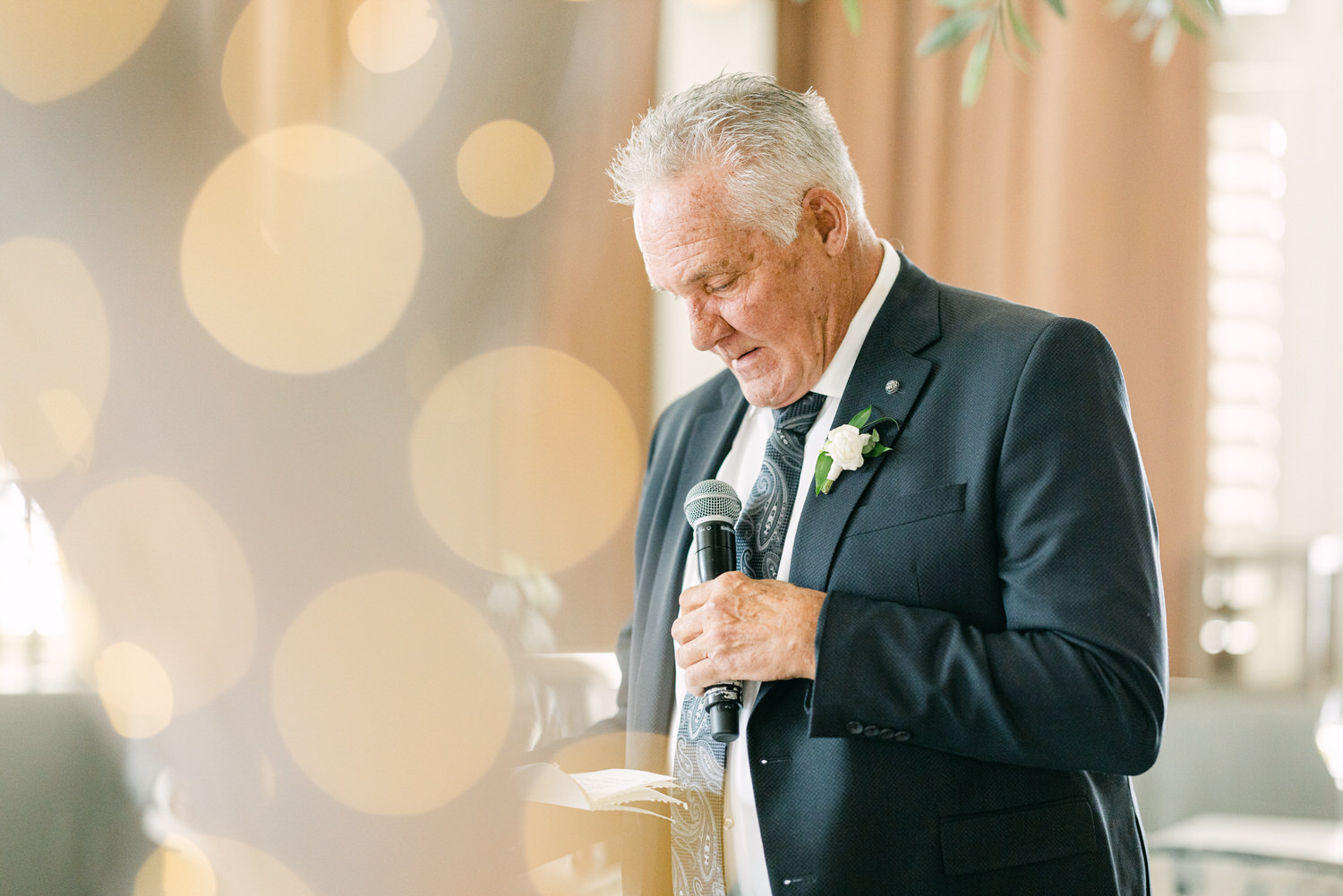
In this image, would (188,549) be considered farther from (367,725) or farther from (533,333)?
(533,333)

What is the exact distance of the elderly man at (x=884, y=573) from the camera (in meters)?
1.13

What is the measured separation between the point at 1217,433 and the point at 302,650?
338 centimetres

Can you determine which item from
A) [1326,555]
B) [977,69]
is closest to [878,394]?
[977,69]

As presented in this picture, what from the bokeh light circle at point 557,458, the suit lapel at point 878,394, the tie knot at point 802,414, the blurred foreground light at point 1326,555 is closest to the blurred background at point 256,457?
the suit lapel at point 878,394

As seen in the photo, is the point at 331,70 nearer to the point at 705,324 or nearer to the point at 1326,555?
the point at 705,324

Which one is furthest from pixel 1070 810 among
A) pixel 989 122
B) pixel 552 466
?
pixel 989 122

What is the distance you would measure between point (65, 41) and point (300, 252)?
0.17 m

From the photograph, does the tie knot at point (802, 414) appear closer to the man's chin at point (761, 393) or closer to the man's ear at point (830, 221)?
the man's chin at point (761, 393)

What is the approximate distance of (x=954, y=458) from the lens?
4.05ft

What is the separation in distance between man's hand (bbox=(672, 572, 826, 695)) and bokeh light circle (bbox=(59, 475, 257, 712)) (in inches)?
29.2

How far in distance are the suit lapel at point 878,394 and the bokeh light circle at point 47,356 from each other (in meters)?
0.88

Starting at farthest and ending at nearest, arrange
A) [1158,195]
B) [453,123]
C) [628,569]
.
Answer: [1158,195] → [628,569] → [453,123]

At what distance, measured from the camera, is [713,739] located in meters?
1.33

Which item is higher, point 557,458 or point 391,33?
point 391,33
